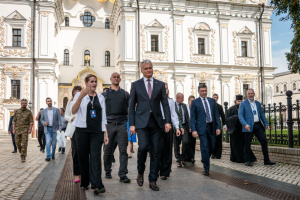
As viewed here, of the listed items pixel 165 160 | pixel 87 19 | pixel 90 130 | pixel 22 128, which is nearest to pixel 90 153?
pixel 90 130

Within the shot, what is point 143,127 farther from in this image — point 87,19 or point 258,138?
point 87,19

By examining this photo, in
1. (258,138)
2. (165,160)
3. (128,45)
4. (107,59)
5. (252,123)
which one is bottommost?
(165,160)

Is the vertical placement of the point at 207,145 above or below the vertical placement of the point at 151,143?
below

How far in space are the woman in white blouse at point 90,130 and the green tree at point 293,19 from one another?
707 cm

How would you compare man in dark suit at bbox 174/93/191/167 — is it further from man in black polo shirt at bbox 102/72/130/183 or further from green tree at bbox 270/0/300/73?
green tree at bbox 270/0/300/73

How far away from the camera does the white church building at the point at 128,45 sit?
28.4 metres

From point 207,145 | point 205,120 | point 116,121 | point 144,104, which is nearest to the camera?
point 144,104

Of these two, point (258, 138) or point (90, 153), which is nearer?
point (90, 153)

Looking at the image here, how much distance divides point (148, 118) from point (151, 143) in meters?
0.48

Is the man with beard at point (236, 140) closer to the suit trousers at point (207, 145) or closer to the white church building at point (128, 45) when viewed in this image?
the suit trousers at point (207, 145)

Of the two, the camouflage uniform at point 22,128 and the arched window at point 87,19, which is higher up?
the arched window at point 87,19

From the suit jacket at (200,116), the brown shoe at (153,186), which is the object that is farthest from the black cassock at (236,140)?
the brown shoe at (153,186)

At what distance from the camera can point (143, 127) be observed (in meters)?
5.57

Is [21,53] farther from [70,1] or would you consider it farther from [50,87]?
[70,1]
